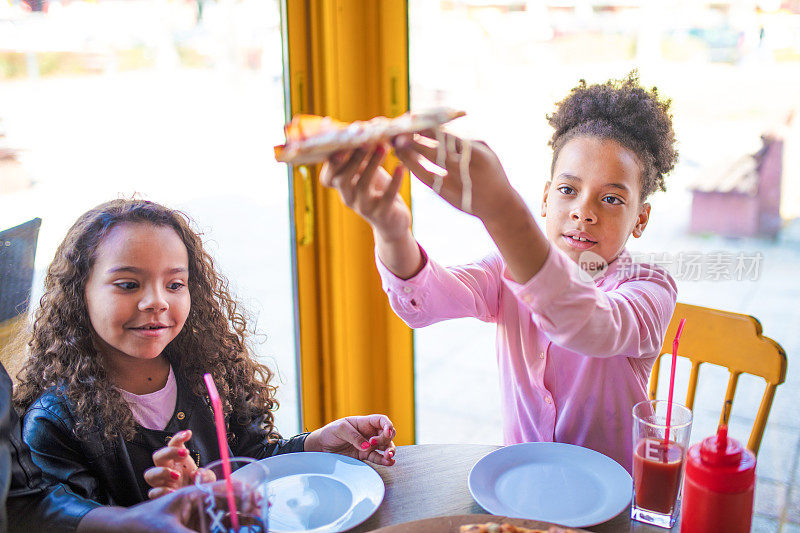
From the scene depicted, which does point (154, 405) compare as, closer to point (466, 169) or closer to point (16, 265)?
point (16, 265)

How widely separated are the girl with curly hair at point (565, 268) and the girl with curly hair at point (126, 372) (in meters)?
0.33

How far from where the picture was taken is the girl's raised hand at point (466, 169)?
91 cm

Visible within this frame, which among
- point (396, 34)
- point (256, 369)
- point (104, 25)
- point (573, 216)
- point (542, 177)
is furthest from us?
point (542, 177)

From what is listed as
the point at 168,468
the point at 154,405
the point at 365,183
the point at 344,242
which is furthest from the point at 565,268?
the point at 344,242

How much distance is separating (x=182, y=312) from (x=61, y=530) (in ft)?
1.31

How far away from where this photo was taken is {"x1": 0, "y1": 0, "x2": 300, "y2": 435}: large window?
157 centimetres

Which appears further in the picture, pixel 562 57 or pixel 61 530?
pixel 562 57

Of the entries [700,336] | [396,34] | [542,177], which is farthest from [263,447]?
[542,177]

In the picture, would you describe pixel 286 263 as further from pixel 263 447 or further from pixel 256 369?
pixel 263 447

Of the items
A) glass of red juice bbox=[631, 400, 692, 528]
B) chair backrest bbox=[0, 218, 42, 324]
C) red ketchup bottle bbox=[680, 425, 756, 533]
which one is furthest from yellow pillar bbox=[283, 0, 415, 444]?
red ketchup bottle bbox=[680, 425, 756, 533]

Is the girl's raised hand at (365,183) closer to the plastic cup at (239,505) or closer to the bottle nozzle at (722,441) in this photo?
the plastic cup at (239,505)

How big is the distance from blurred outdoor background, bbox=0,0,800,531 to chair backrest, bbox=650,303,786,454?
0.43 metres

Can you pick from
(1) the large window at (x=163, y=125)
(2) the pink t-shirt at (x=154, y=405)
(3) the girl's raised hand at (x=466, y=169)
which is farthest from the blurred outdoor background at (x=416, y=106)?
(3) the girl's raised hand at (x=466, y=169)

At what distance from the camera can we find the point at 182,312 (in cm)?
122
